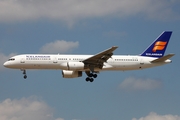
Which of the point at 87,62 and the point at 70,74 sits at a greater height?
the point at 87,62

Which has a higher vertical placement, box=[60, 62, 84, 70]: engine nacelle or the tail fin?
the tail fin

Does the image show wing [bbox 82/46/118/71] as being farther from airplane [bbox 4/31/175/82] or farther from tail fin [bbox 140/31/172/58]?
tail fin [bbox 140/31/172/58]

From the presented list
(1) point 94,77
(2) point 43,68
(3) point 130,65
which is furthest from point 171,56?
(2) point 43,68

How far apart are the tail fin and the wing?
7911 mm

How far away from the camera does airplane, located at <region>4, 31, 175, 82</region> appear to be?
70.1 m

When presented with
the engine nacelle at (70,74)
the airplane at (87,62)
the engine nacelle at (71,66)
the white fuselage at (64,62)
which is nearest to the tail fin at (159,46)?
the airplane at (87,62)

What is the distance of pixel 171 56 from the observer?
69.0 metres

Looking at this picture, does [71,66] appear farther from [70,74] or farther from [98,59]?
[98,59]

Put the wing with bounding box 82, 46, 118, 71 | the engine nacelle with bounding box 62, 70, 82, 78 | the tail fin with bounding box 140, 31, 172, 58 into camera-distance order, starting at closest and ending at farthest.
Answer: the wing with bounding box 82, 46, 118, 71 → the engine nacelle with bounding box 62, 70, 82, 78 → the tail fin with bounding box 140, 31, 172, 58

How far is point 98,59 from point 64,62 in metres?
5.15

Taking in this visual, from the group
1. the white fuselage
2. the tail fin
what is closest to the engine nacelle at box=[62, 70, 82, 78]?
the white fuselage

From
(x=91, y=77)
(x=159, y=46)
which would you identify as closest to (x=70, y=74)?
(x=91, y=77)

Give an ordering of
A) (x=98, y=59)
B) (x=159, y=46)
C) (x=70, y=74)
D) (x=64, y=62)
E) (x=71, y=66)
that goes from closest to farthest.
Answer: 1. (x=71, y=66)
2. (x=98, y=59)
3. (x=64, y=62)
4. (x=70, y=74)
5. (x=159, y=46)

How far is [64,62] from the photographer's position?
70.9 meters
